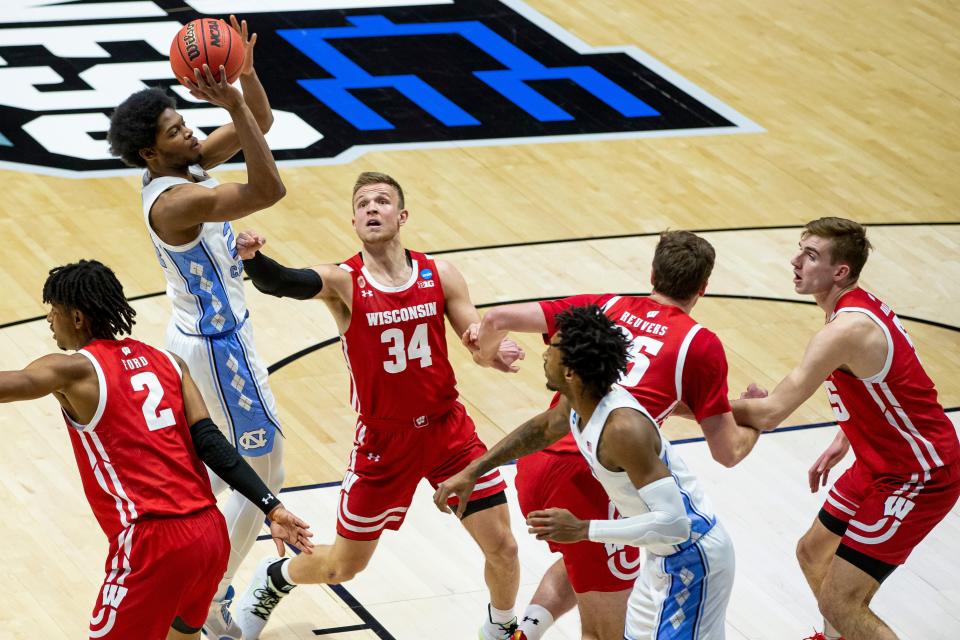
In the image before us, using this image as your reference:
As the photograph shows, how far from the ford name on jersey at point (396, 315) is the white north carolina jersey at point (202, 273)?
0.64m

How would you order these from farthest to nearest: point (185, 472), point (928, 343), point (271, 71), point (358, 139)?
point (271, 71) < point (358, 139) < point (928, 343) < point (185, 472)

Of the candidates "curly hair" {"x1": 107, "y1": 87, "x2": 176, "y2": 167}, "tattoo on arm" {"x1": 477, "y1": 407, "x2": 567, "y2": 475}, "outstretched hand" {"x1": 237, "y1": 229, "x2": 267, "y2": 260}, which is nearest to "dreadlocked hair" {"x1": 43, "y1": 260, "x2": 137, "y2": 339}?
"outstretched hand" {"x1": 237, "y1": 229, "x2": 267, "y2": 260}

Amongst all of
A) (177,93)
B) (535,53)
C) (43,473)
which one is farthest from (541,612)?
(535,53)

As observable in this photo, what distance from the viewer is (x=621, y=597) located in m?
6.37

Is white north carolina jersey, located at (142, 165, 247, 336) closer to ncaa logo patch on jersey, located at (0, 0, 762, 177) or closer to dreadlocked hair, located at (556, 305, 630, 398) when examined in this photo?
dreadlocked hair, located at (556, 305, 630, 398)

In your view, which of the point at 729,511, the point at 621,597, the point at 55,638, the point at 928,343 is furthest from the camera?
the point at 928,343

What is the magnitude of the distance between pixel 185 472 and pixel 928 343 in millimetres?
6175

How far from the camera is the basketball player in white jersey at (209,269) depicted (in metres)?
6.60

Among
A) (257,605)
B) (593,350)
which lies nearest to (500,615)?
(257,605)

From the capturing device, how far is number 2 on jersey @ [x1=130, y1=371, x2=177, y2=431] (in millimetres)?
5586

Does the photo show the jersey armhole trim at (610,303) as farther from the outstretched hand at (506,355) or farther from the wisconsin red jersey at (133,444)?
the wisconsin red jersey at (133,444)

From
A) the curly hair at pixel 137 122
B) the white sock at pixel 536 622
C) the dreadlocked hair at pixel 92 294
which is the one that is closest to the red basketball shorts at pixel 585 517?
the white sock at pixel 536 622

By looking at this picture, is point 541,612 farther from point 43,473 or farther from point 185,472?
point 43,473

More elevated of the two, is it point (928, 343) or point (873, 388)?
point (873, 388)
